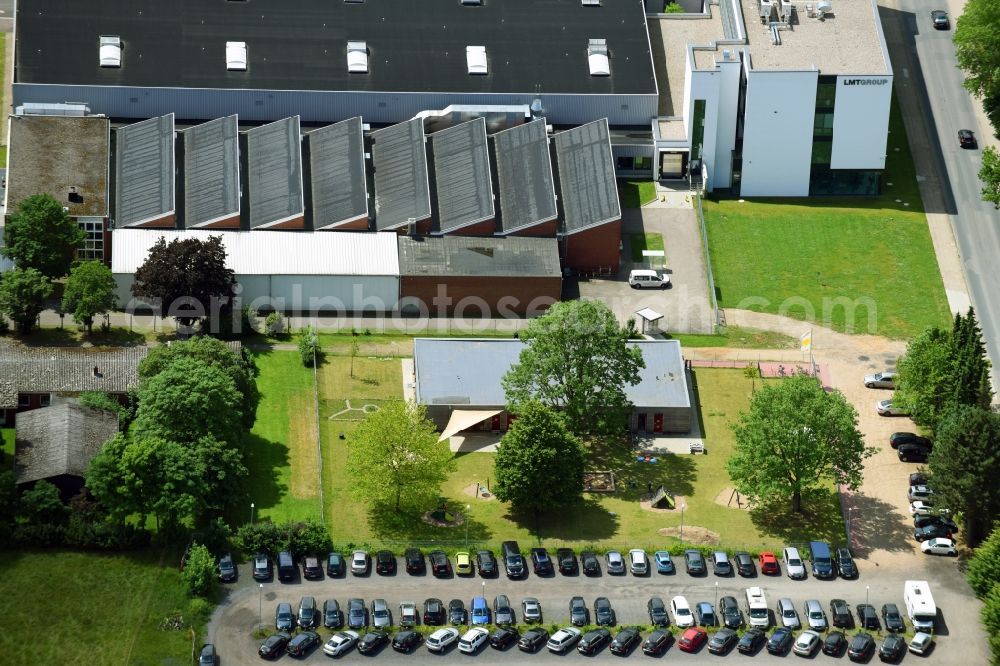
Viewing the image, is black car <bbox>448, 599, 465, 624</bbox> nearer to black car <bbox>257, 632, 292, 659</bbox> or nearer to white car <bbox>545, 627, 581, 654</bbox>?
white car <bbox>545, 627, 581, 654</bbox>

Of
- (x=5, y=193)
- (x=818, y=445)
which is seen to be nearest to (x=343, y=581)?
(x=818, y=445)

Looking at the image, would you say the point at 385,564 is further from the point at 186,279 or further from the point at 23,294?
the point at 23,294

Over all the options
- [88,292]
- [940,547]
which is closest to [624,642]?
[940,547]

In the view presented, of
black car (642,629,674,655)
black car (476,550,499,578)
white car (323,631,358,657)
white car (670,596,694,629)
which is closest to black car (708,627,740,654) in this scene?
white car (670,596,694,629)

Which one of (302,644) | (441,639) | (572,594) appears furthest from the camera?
(572,594)

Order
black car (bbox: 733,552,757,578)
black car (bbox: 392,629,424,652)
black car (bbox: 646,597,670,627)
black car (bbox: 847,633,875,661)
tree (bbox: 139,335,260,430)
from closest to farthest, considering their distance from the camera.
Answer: black car (bbox: 392,629,424,652) < black car (bbox: 847,633,875,661) < black car (bbox: 646,597,670,627) < black car (bbox: 733,552,757,578) < tree (bbox: 139,335,260,430)

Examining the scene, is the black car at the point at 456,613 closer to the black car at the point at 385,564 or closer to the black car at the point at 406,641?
the black car at the point at 406,641
